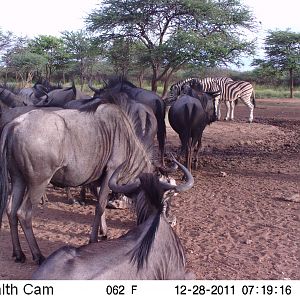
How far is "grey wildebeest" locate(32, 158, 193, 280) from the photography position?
3.10 meters

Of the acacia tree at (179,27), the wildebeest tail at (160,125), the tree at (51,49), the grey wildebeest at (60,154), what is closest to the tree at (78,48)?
the tree at (51,49)

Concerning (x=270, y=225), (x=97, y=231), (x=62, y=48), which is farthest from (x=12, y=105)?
(x=62, y=48)

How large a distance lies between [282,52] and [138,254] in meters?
34.7

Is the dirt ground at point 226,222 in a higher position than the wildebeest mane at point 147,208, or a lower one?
lower

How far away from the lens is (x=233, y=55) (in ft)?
66.2

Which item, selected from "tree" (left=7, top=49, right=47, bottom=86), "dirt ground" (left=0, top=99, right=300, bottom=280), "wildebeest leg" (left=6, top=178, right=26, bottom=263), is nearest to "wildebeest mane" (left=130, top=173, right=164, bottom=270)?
"dirt ground" (left=0, top=99, right=300, bottom=280)

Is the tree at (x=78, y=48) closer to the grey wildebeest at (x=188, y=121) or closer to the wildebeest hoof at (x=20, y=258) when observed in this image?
the grey wildebeest at (x=188, y=121)

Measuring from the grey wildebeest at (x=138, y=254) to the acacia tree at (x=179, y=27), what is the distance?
15.0 metres

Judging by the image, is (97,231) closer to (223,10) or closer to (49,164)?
(49,164)

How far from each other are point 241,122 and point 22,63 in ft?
57.1

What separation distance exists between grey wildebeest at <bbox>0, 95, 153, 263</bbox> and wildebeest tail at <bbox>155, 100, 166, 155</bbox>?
4.08 meters

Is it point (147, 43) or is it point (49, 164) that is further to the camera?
point (147, 43)

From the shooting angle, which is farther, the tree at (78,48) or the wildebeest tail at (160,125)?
the tree at (78,48)

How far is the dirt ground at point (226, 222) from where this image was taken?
15.5 feet
